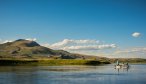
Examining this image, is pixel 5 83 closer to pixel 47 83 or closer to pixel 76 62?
pixel 47 83

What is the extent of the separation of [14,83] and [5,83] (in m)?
1.28

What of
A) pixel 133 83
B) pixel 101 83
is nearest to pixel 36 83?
pixel 101 83

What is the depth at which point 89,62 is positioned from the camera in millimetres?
152375

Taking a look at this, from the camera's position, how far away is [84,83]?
41.8 m

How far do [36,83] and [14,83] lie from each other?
125 inches

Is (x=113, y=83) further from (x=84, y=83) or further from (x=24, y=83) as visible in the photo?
(x=24, y=83)

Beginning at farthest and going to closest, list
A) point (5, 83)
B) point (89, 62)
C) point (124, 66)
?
point (89, 62) < point (124, 66) < point (5, 83)

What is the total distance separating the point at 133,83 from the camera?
138ft

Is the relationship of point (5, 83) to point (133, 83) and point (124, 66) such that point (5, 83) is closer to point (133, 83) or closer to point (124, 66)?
point (133, 83)

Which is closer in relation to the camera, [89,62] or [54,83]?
[54,83]

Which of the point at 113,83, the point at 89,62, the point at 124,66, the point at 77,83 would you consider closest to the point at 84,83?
the point at 77,83

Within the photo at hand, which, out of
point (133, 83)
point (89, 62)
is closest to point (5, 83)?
point (133, 83)

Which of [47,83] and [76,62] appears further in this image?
[76,62]

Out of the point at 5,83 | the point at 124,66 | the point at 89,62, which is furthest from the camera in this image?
the point at 89,62
